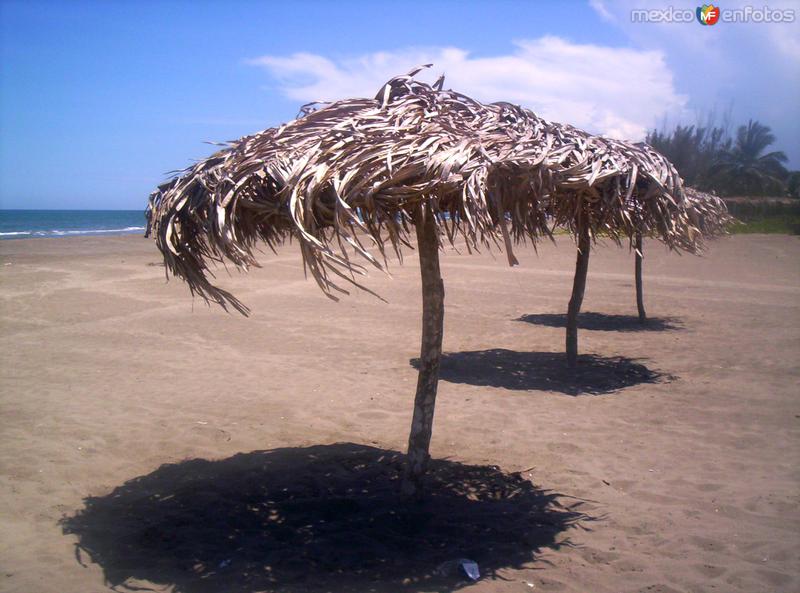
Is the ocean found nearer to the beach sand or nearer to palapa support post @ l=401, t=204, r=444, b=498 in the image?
the beach sand

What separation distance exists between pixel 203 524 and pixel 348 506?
1000 mm

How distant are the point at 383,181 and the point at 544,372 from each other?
5526mm

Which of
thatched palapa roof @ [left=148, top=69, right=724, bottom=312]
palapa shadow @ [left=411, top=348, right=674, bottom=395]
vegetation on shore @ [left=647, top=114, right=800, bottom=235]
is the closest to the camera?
thatched palapa roof @ [left=148, top=69, right=724, bottom=312]

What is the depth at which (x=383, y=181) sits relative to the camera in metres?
3.87

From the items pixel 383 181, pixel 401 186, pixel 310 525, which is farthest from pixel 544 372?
pixel 383 181

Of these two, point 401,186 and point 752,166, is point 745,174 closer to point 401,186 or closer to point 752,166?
point 752,166

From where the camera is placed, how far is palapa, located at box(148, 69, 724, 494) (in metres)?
3.84

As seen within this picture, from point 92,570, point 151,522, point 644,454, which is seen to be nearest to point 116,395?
point 151,522

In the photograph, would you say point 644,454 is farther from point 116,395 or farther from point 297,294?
point 297,294

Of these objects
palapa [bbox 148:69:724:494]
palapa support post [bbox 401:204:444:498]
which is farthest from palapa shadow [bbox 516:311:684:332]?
palapa support post [bbox 401:204:444:498]

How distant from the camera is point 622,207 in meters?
4.70

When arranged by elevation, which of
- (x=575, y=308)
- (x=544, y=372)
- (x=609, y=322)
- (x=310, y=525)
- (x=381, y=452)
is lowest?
(x=310, y=525)

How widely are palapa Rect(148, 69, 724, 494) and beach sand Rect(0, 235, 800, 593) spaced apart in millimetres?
915

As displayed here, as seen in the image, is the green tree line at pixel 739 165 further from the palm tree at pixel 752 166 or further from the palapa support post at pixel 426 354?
the palapa support post at pixel 426 354
